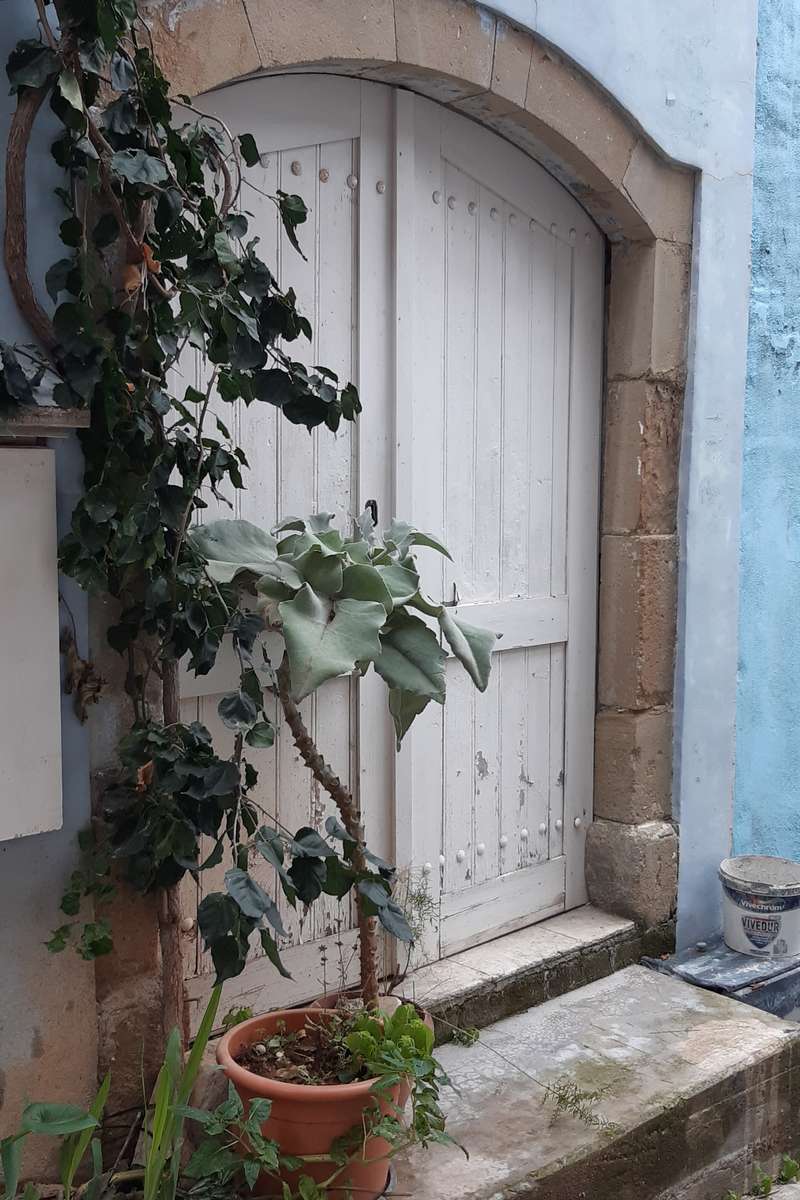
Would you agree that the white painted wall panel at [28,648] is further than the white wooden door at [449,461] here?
No

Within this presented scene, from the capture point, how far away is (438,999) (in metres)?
3.35

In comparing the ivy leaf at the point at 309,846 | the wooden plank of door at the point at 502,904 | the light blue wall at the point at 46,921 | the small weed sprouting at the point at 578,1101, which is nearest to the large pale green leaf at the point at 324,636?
the ivy leaf at the point at 309,846

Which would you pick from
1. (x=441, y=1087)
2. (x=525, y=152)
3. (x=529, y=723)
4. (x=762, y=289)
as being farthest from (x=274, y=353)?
(x=762, y=289)

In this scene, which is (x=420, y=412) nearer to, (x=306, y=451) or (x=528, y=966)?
(x=306, y=451)

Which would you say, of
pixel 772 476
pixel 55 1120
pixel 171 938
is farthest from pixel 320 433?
pixel 772 476

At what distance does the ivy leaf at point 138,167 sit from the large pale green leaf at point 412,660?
93cm

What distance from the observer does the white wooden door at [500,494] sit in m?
3.43

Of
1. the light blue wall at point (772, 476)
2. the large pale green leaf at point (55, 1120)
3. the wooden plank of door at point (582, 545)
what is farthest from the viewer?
the light blue wall at point (772, 476)

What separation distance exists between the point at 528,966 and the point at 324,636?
1.72m

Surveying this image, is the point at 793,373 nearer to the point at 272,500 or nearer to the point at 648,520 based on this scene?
the point at 648,520

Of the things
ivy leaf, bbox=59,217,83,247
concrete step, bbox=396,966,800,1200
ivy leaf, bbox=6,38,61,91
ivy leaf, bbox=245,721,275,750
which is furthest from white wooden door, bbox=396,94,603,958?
ivy leaf, bbox=6,38,61,91

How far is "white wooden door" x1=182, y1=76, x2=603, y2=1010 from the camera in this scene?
3.12 metres

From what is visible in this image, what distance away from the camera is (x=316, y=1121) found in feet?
8.11

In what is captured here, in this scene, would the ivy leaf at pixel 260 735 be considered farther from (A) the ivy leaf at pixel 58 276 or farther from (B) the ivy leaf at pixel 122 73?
(B) the ivy leaf at pixel 122 73
